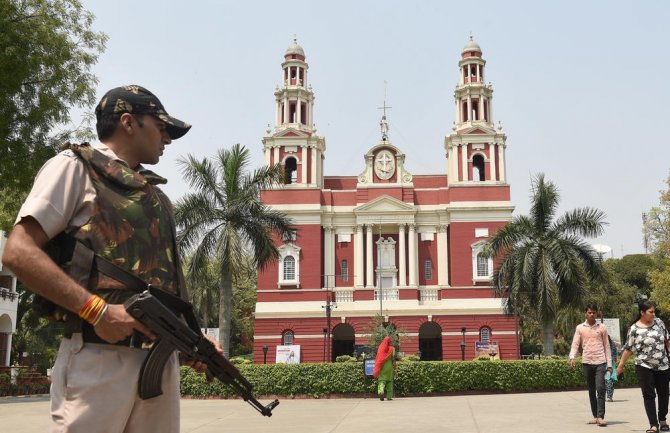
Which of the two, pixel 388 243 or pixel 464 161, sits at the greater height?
pixel 464 161

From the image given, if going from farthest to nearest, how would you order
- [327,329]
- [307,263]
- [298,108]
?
[298,108]
[307,263]
[327,329]

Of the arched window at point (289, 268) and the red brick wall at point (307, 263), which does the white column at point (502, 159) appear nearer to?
the red brick wall at point (307, 263)

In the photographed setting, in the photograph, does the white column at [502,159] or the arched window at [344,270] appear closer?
the white column at [502,159]

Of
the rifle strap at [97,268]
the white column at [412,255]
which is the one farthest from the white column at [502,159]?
the rifle strap at [97,268]

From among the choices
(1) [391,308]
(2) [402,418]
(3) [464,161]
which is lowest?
(2) [402,418]

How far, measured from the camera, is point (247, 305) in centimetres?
5328

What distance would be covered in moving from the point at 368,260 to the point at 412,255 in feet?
8.45

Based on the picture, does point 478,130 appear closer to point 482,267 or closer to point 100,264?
point 482,267

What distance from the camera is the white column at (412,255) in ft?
130

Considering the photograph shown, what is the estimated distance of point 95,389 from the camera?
2295mm

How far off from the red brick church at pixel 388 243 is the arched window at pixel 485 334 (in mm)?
59

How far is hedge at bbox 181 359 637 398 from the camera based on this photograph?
16375 millimetres

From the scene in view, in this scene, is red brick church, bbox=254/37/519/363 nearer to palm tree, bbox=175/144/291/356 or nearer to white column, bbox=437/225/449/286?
white column, bbox=437/225/449/286

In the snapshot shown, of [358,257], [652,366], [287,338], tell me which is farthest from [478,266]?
[652,366]
